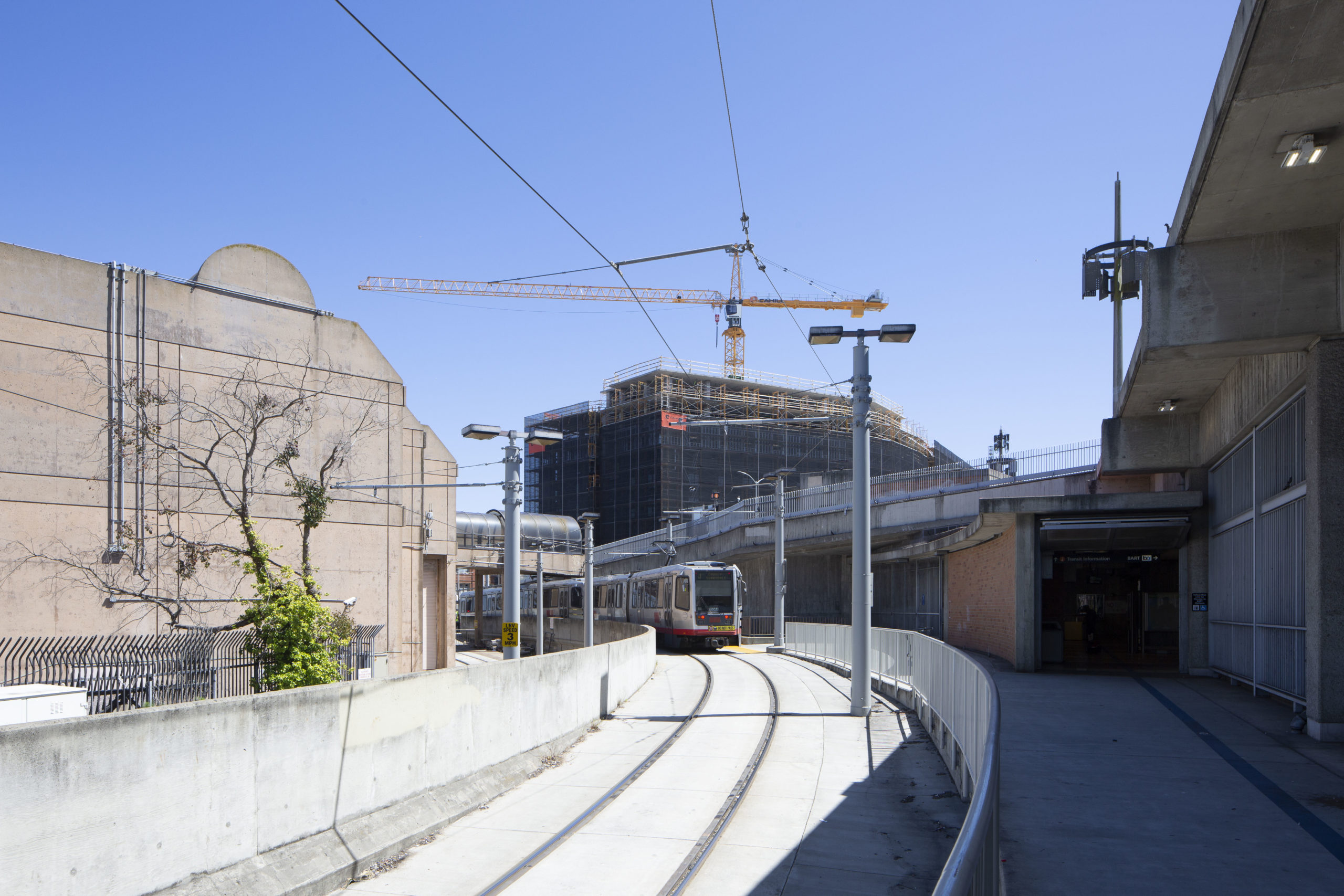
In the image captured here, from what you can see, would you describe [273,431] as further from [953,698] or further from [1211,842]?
[1211,842]

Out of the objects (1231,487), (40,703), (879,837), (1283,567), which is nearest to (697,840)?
(879,837)

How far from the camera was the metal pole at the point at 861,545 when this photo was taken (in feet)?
56.2

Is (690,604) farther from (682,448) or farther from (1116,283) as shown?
(682,448)

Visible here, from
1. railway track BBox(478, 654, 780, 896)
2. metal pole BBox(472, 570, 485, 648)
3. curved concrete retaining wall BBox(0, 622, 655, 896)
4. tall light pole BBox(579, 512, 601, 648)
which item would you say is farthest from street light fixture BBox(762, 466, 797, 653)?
metal pole BBox(472, 570, 485, 648)

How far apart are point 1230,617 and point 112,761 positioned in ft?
62.8

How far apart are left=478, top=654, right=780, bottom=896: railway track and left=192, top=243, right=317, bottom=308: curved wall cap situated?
18.0 m

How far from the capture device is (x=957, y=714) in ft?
38.3

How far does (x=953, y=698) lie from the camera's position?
12.0 meters

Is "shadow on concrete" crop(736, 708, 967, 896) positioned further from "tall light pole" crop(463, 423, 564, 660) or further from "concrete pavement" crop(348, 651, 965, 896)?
"tall light pole" crop(463, 423, 564, 660)

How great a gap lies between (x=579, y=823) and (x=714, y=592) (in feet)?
90.0

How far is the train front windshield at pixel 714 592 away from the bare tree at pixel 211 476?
1392 centimetres

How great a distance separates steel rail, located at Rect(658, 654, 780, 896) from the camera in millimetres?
7926

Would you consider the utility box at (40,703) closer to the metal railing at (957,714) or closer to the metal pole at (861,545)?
the metal railing at (957,714)

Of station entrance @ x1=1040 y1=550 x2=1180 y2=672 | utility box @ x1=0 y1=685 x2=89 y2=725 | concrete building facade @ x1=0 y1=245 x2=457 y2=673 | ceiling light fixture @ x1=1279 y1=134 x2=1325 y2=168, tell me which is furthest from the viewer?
station entrance @ x1=1040 y1=550 x2=1180 y2=672
